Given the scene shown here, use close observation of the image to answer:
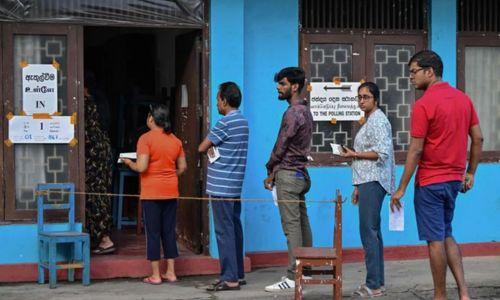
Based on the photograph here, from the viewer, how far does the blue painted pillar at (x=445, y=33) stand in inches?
367

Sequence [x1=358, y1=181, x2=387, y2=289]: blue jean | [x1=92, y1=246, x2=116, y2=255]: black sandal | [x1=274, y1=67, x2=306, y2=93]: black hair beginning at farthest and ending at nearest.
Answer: [x1=92, y1=246, x2=116, y2=255]: black sandal
[x1=274, y1=67, x2=306, y2=93]: black hair
[x1=358, y1=181, x2=387, y2=289]: blue jean

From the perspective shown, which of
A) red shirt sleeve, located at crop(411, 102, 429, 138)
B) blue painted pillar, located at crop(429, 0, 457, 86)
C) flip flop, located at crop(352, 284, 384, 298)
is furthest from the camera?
blue painted pillar, located at crop(429, 0, 457, 86)

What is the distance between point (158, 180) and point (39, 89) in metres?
1.38

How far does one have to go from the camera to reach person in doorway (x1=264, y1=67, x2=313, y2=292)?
7625 mm

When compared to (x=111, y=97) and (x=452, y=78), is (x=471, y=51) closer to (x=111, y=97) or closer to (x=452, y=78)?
(x=452, y=78)

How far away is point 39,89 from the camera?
8109 millimetres

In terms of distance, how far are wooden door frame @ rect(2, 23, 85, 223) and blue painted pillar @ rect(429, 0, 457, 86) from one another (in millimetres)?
3693

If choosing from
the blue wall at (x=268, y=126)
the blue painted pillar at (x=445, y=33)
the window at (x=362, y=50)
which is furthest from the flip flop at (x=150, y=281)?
the blue painted pillar at (x=445, y=33)

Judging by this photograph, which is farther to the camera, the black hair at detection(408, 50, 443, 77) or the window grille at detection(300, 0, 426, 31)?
the window grille at detection(300, 0, 426, 31)

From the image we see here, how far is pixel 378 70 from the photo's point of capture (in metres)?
9.27

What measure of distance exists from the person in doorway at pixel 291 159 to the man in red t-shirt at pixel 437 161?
123 cm

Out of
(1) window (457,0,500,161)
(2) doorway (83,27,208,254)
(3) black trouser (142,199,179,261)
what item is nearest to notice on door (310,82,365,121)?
(1) window (457,0,500,161)

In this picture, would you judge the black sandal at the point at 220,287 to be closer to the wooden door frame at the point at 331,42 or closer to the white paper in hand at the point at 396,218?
the white paper in hand at the point at 396,218

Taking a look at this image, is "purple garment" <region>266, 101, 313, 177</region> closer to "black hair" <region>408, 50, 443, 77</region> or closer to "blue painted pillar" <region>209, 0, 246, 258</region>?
"blue painted pillar" <region>209, 0, 246, 258</region>
